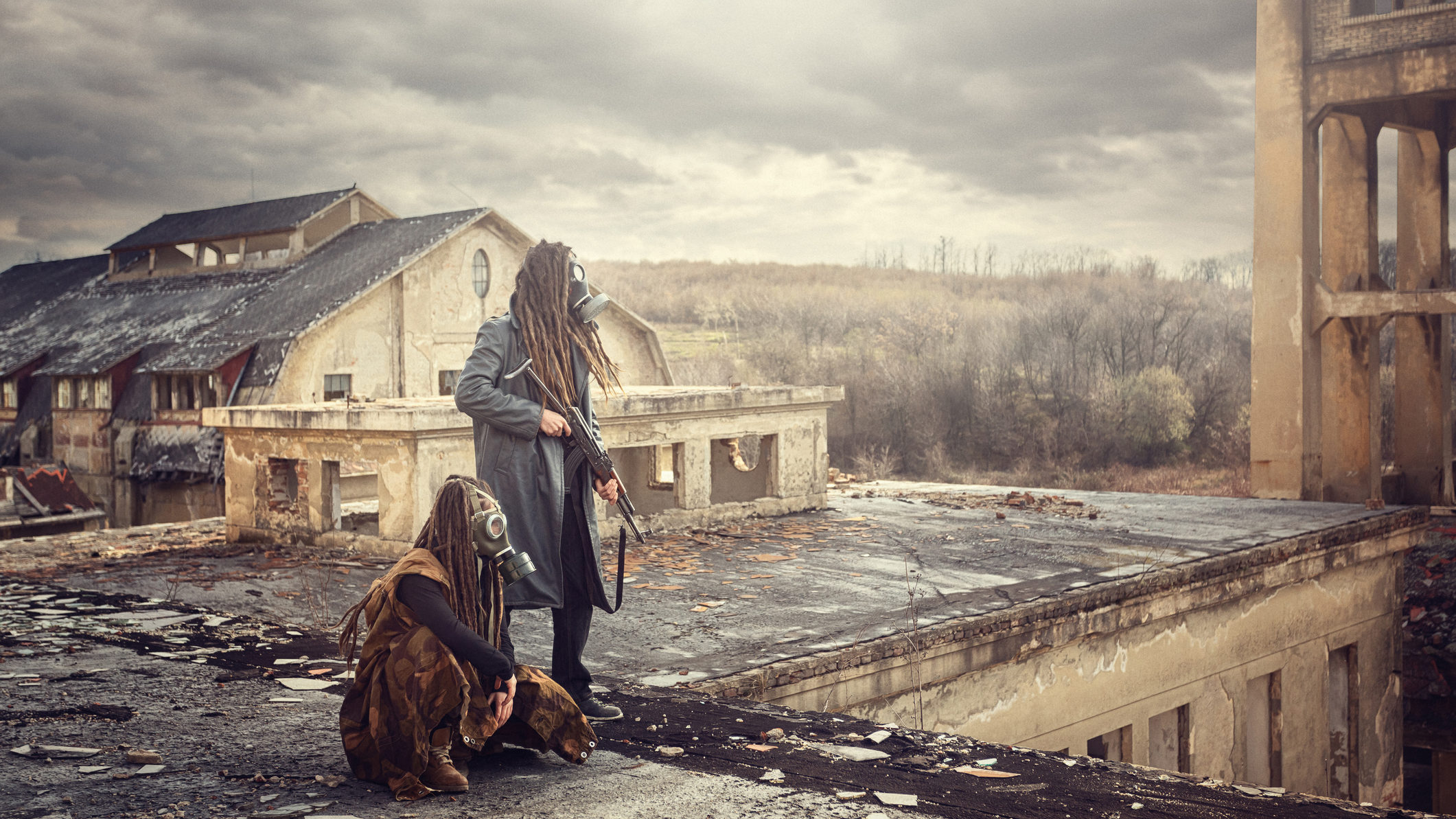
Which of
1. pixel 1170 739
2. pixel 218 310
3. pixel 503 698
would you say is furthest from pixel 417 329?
pixel 503 698

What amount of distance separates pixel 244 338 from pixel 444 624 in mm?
20990

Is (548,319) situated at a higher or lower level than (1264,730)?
higher

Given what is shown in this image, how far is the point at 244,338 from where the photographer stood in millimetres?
23016

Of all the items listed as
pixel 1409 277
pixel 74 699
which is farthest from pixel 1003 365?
pixel 74 699

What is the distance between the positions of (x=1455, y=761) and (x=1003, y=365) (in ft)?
83.9

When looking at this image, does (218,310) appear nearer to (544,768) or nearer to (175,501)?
(175,501)

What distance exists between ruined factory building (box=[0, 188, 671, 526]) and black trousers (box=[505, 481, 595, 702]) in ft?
54.4

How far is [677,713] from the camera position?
552 centimetres

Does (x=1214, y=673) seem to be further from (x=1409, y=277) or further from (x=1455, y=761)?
(x=1409, y=277)

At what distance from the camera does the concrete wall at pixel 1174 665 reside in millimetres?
7684

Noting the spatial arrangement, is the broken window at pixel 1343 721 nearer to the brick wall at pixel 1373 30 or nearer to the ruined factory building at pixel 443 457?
the ruined factory building at pixel 443 457

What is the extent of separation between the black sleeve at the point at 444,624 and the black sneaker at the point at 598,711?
3.72 ft

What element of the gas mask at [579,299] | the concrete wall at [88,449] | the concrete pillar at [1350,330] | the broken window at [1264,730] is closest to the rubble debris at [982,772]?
the gas mask at [579,299]

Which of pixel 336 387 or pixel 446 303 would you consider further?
pixel 446 303
